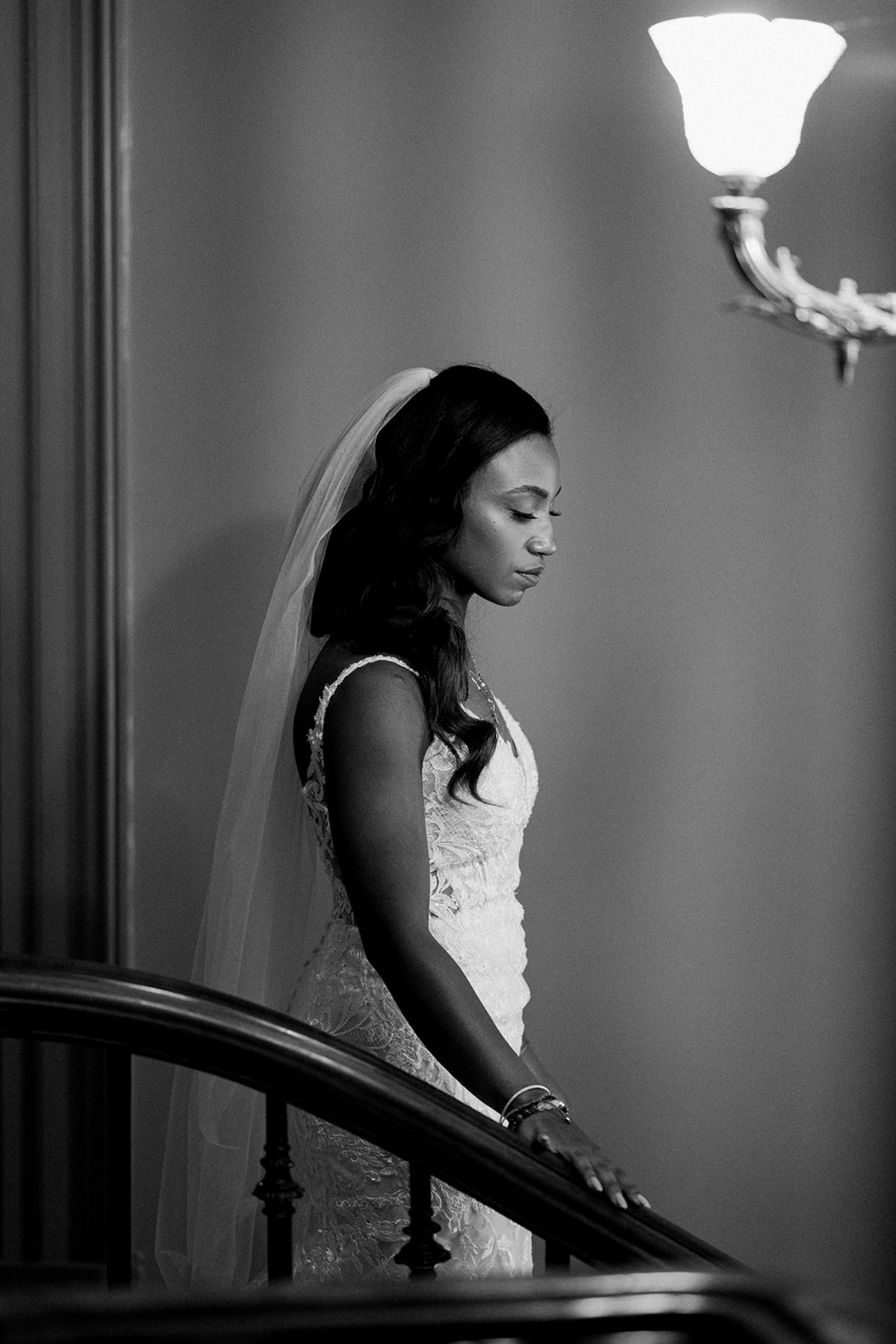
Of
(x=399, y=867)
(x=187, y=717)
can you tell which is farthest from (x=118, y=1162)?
(x=187, y=717)

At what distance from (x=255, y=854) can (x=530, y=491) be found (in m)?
0.70

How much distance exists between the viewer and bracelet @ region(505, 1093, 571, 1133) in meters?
1.76

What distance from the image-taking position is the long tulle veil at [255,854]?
236 cm

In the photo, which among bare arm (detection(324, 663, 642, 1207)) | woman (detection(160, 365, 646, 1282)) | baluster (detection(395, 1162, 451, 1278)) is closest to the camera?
baluster (detection(395, 1162, 451, 1278))

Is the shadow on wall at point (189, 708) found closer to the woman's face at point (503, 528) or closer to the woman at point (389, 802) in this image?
the woman at point (389, 802)

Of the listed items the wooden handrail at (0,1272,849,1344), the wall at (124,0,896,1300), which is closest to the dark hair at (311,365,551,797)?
the wall at (124,0,896,1300)

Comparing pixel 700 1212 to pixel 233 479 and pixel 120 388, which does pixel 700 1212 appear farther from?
pixel 120 388

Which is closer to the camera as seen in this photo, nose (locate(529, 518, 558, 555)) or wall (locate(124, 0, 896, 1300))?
nose (locate(529, 518, 558, 555))

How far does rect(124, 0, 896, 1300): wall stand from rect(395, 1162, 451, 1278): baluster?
1537 mm

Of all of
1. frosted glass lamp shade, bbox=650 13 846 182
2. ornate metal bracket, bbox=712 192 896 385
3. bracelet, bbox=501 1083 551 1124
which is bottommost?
bracelet, bbox=501 1083 551 1124

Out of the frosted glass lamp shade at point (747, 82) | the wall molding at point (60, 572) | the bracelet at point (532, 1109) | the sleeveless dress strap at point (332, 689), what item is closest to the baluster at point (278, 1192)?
the bracelet at point (532, 1109)

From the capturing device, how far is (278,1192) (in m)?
1.44

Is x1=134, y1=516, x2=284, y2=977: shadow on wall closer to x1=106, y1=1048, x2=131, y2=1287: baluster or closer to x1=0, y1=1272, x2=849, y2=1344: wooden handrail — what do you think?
x1=106, y1=1048, x2=131, y2=1287: baluster

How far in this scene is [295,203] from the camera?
2.89 meters
